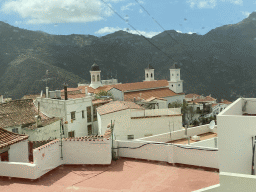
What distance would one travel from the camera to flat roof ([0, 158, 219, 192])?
8992mm

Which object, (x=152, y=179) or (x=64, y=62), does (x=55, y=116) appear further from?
(x=64, y=62)

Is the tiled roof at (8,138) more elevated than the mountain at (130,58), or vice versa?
Answer: the mountain at (130,58)

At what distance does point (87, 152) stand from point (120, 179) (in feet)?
6.11

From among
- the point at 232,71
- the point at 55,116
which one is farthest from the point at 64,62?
the point at 55,116

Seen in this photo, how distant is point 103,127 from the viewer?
22688 millimetres

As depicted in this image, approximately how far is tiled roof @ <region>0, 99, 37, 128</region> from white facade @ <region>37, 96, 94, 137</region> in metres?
1.48

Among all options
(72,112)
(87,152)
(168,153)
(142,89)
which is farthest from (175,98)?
(87,152)

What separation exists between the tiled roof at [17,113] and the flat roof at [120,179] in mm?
17421

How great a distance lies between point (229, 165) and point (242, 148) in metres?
0.58

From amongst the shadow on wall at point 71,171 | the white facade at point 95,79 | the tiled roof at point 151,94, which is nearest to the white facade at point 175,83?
the tiled roof at point 151,94

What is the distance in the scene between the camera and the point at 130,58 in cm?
14438

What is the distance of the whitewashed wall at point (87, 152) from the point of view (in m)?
10.8

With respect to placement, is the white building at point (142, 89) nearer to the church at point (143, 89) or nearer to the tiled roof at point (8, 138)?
the church at point (143, 89)

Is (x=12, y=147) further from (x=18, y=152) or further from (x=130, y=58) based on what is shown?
(x=130, y=58)
